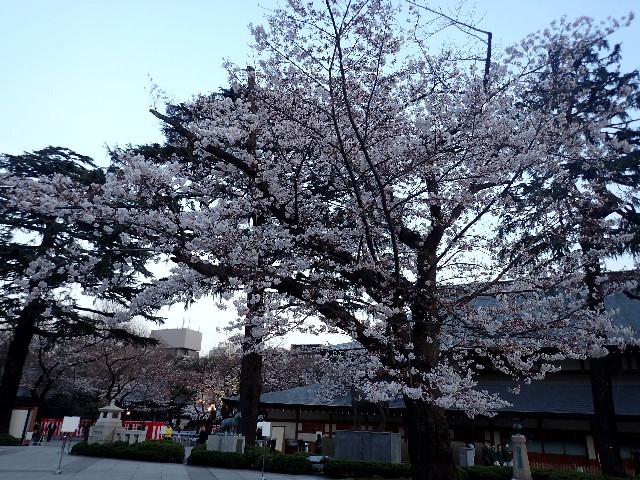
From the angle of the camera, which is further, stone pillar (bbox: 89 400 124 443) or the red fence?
the red fence

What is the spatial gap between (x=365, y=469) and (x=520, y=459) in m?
5.23

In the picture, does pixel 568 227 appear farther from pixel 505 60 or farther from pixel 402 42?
pixel 402 42

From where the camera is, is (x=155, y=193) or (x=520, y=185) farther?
(x=520, y=185)

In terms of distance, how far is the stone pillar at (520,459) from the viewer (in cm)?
986

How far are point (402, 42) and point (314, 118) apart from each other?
1870 mm

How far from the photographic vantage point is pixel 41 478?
10.2m

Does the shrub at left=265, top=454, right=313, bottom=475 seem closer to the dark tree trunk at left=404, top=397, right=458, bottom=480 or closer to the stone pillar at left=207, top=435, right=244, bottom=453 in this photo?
the stone pillar at left=207, top=435, right=244, bottom=453

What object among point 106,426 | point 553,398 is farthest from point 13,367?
point 553,398

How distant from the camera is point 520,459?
9.99 m

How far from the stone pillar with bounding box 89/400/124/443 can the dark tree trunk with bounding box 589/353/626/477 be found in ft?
59.6

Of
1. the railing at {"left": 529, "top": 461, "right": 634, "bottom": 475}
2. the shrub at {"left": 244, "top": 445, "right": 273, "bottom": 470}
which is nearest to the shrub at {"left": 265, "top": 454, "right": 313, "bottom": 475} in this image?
the shrub at {"left": 244, "top": 445, "right": 273, "bottom": 470}

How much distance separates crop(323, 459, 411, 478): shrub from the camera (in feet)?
44.0

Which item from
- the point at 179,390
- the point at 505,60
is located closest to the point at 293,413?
the point at 505,60

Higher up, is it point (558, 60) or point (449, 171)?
point (558, 60)
